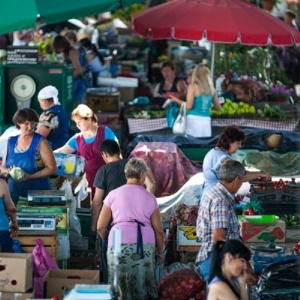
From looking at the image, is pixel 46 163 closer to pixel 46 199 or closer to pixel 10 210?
pixel 46 199

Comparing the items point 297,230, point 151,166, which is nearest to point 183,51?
point 151,166

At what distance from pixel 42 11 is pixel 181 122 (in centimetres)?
538

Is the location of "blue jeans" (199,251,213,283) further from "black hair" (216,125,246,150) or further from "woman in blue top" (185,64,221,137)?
"woman in blue top" (185,64,221,137)

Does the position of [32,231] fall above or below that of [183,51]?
above

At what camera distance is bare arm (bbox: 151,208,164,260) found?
1014 cm

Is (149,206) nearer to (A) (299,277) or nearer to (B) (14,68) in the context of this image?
(A) (299,277)

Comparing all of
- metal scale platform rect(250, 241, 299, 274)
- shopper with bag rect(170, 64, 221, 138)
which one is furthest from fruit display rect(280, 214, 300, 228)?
shopper with bag rect(170, 64, 221, 138)

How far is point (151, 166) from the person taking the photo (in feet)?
48.9

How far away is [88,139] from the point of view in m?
13.0

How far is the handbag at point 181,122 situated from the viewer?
1652 centimetres

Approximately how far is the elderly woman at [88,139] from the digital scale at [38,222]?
242cm

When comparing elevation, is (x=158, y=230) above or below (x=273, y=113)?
above

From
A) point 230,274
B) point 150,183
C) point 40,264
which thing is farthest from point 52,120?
point 230,274

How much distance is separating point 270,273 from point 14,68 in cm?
709
